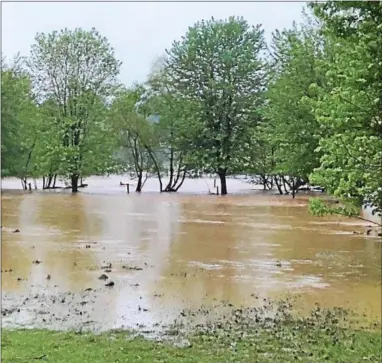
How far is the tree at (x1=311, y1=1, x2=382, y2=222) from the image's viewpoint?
137 inches

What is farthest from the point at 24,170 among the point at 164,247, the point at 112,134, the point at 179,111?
the point at 164,247

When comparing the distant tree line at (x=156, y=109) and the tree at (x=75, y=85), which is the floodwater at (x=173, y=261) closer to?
the distant tree line at (x=156, y=109)

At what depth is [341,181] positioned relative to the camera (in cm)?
417

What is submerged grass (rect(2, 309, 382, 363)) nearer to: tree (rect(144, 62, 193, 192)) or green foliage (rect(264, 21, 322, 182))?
green foliage (rect(264, 21, 322, 182))

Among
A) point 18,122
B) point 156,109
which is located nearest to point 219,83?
point 156,109

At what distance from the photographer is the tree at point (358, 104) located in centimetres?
348

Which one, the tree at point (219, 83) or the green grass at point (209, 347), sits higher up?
the tree at point (219, 83)

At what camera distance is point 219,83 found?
17.8 m

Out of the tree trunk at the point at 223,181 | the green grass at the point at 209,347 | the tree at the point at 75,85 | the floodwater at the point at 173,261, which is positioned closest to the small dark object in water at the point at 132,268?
the floodwater at the point at 173,261

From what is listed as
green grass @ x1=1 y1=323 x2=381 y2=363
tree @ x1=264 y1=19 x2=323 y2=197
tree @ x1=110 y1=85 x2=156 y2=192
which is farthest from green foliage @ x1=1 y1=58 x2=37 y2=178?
green grass @ x1=1 y1=323 x2=381 y2=363

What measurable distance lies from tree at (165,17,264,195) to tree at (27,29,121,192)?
2.01 m

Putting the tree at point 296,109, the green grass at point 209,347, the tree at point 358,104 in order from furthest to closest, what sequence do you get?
the tree at point 296,109, the tree at point 358,104, the green grass at point 209,347

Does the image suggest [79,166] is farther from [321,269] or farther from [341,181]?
[341,181]

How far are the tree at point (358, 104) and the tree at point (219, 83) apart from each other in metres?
13.7
